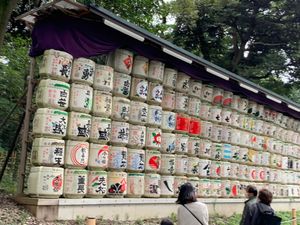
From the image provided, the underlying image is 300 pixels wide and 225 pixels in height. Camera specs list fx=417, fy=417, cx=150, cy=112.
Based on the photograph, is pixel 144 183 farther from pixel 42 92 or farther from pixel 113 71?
pixel 42 92

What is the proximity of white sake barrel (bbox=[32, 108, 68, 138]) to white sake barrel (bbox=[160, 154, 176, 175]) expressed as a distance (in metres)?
2.54

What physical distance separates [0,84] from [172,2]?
43.4 feet

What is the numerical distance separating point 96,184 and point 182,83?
3227 millimetres

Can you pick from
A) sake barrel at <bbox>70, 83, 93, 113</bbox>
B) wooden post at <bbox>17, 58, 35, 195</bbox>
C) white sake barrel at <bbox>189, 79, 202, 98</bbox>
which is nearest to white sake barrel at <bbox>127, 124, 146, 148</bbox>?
sake barrel at <bbox>70, 83, 93, 113</bbox>

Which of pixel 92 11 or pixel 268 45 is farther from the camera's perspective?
pixel 268 45

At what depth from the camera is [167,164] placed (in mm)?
8539

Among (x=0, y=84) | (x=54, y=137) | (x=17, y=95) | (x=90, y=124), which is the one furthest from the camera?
(x=17, y=95)

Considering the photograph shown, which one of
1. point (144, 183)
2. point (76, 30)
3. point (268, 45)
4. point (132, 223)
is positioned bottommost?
point (132, 223)

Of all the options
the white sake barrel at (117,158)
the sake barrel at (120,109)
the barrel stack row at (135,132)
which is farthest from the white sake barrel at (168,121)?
the white sake barrel at (117,158)

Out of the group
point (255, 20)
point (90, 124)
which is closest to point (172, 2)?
point (255, 20)

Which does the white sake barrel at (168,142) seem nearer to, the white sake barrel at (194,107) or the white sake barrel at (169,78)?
the white sake barrel at (194,107)

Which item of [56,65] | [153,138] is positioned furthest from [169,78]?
[56,65]

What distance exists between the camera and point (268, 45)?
21.8 m

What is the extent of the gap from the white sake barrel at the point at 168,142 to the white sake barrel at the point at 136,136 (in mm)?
682
